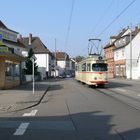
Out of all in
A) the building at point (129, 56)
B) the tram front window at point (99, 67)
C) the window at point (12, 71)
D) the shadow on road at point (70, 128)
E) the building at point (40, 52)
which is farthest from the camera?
the building at point (40, 52)

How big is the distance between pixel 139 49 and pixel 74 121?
7795cm

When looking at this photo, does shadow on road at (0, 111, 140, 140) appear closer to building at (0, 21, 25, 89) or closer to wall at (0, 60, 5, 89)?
building at (0, 21, 25, 89)

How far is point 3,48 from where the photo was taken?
3741 centimetres

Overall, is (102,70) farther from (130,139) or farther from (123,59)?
(123,59)

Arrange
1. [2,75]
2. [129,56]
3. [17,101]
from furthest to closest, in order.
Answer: [129,56], [2,75], [17,101]

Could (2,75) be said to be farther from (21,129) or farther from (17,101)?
(21,129)

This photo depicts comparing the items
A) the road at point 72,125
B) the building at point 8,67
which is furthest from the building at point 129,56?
the road at point 72,125

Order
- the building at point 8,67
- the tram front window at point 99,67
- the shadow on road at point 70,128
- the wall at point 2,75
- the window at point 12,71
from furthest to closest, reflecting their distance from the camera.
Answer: the tram front window at point 99,67 → the window at point 12,71 → the wall at point 2,75 → the building at point 8,67 → the shadow on road at point 70,128

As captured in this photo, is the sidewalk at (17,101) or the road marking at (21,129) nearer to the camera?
the road marking at (21,129)

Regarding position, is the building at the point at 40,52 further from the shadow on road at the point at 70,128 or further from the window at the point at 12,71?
the shadow on road at the point at 70,128

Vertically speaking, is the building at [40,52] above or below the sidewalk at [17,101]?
above

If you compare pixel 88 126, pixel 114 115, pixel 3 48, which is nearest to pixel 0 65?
pixel 3 48

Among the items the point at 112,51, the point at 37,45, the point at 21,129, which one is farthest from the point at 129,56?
the point at 21,129

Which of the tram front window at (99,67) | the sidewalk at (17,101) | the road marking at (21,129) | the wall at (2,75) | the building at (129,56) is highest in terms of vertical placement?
the building at (129,56)
